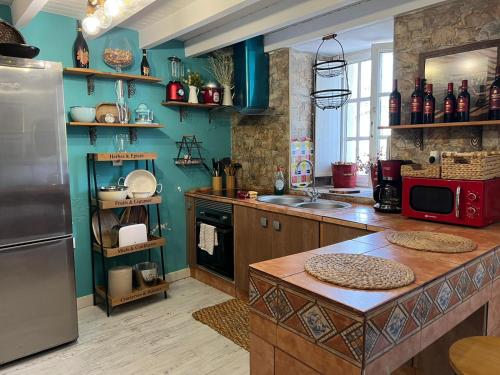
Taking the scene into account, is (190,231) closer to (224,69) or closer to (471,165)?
(224,69)

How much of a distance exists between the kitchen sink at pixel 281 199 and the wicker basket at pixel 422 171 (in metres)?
1.06

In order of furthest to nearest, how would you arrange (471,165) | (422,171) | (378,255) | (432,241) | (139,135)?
(139,135)
(422,171)
(471,165)
(432,241)
(378,255)

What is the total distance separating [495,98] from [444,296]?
138 cm

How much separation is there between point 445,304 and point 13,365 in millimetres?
2571

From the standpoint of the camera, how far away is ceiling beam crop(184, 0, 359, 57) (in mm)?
2535

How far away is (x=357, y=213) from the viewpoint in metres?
2.49

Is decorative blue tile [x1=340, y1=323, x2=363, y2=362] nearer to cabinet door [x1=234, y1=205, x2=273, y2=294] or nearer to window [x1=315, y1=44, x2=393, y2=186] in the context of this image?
cabinet door [x1=234, y1=205, x2=273, y2=294]

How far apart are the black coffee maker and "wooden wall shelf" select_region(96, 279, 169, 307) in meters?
1.97

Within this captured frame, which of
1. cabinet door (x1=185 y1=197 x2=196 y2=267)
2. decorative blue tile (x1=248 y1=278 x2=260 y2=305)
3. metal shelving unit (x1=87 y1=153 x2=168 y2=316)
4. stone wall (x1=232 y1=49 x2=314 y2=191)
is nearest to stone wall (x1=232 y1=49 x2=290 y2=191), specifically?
stone wall (x1=232 y1=49 x2=314 y2=191)

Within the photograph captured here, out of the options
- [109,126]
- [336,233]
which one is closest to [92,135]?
[109,126]

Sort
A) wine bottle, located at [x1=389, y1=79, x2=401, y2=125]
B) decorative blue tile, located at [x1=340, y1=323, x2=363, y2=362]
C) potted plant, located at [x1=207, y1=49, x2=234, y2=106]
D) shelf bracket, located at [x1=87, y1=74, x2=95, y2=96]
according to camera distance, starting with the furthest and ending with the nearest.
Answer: potted plant, located at [x1=207, y1=49, x2=234, y2=106]
shelf bracket, located at [x1=87, y1=74, x2=95, y2=96]
wine bottle, located at [x1=389, y1=79, x2=401, y2=125]
decorative blue tile, located at [x1=340, y1=323, x2=363, y2=362]

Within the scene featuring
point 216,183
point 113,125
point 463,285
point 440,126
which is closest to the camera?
point 463,285

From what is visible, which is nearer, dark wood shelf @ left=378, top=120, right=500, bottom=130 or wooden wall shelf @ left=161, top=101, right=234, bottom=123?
dark wood shelf @ left=378, top=120, right=500, bottom=130

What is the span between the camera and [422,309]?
1.15 meters
